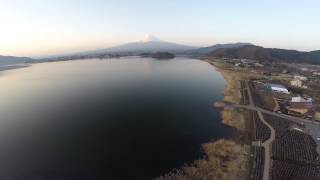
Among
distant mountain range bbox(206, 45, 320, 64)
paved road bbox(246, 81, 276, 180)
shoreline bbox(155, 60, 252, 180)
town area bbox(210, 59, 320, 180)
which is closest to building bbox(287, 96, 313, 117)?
town area bbox(210, 59, 320, 180)

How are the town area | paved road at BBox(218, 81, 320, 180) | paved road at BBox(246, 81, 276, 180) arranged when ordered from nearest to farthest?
paved road at BBox(246, 81, 276, 180)
the town area
paved road at BBox(218, 81, 320, 180)

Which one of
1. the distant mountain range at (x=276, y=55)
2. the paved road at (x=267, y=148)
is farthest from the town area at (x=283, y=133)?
the distant mountain range at (x=276, y=55)

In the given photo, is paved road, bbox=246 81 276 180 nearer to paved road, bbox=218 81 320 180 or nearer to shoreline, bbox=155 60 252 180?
paved road, bbox=218 81 320 180


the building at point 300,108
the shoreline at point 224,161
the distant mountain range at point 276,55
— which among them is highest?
the distant mountain range at point 276,55

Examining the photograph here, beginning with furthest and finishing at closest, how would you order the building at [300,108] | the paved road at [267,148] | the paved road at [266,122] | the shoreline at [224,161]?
the building at [300,108] → the paved road at [266,122] → the paved road at [267,148] → the shoreline at [224,161]

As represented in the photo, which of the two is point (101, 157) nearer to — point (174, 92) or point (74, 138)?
point (74, 138)

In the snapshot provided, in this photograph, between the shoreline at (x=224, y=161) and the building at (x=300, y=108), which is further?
the building at (x=300, y=108)

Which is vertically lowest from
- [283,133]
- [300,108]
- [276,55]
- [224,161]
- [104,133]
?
[224,161]

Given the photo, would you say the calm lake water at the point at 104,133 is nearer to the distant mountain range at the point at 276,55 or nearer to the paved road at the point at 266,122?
the paved road at the point at 266,122

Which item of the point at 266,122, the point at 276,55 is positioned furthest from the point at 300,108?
the point at 276,55

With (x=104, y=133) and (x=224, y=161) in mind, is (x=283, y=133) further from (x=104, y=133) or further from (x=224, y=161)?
(x=104, y=133)

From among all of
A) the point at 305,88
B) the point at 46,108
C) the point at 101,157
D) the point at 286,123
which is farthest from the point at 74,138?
the point at 305,88

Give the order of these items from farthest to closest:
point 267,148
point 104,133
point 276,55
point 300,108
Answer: point 276,55 < point 300,108 < point 104,133 < point 267,148
